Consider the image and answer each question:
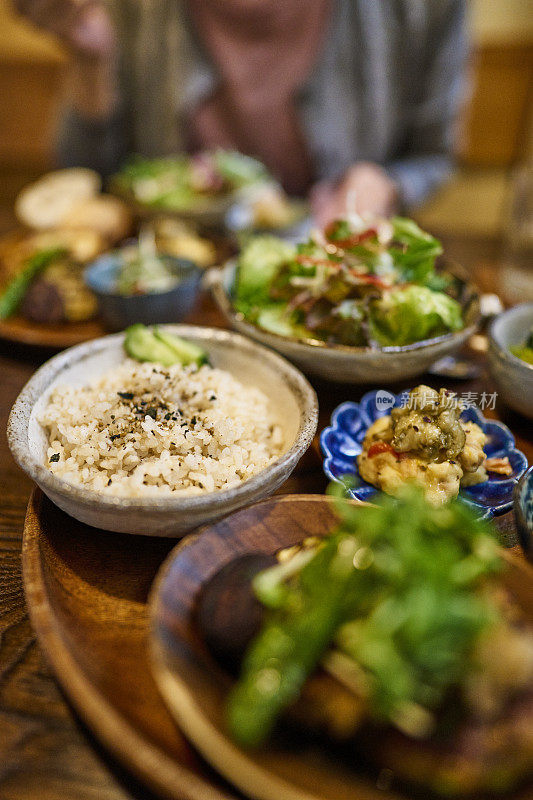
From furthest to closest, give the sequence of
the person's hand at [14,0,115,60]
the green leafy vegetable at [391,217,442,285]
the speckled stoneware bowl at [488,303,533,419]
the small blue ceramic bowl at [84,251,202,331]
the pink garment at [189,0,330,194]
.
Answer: the pink garment at [189,0,330,194]
the person's hand at [14,0,115,60]
the small blue ceramic bowl at [84,251,202,331]
the green leafy vegetable at [391,217,442,285]
the speckled stoneware bowl at [488,303,533,419]

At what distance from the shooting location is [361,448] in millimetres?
1724

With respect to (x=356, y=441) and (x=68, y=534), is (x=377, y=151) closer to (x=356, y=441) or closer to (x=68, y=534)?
(x=356, y=441)

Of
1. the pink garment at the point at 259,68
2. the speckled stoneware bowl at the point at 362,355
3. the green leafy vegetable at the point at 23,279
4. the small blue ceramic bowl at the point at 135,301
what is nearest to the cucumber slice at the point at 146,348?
the speckled stoneware bowl at the point at 362,355

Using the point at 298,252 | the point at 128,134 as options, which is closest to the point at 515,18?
the point at 128,134

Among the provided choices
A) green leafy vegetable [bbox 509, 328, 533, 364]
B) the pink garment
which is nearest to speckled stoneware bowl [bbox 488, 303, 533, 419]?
green leafy vegetable [bbox 509, 328, 533, 364]

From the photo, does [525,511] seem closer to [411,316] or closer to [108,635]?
[411,316]

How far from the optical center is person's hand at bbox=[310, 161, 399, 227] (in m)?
3.60

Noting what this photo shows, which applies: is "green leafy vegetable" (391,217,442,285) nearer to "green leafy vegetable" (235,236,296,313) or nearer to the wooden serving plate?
"green leafy vegetable" (235,236,296,313)

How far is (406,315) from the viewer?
6.28 ft

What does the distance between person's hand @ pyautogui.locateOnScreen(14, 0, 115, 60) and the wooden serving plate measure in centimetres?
376

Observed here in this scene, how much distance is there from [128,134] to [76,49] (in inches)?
30.9

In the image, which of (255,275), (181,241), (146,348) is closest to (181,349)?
(146,348)

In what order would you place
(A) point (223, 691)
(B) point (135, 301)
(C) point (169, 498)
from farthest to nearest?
1. (B) point (135, 301)
2. (C) point (169, 498)
3. (A) point (223, 691)

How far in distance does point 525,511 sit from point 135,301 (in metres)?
1.64
